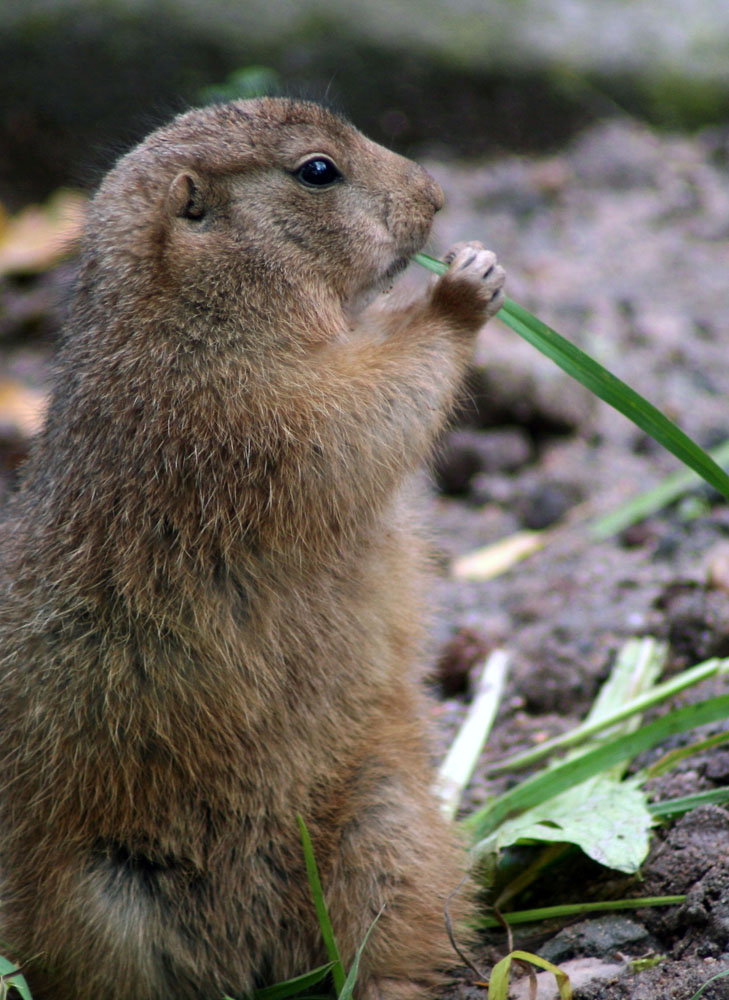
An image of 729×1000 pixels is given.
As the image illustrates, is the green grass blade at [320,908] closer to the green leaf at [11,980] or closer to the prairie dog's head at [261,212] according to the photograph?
the green leaf at [11,980]

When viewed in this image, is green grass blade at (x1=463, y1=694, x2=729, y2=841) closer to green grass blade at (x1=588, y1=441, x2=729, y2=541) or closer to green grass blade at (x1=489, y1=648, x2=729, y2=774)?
green grass blade at (x1=489, y1=648, x2=729, y2=774)

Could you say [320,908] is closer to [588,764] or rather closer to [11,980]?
[11,980]

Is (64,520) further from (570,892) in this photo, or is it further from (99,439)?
(570,892)

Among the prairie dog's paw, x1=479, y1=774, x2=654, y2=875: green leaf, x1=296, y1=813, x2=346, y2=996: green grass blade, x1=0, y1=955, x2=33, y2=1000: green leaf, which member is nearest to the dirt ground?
x1=479, y1=774, x2=654, y2=875: green leaf

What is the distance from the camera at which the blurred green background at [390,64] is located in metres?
9.70

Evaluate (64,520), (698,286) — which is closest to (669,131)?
(698,286)

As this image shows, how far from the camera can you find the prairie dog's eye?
3986mm

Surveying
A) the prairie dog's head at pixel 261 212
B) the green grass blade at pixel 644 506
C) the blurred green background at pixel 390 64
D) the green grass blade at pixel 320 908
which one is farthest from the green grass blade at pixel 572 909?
the blurred green background at pixel 390 64

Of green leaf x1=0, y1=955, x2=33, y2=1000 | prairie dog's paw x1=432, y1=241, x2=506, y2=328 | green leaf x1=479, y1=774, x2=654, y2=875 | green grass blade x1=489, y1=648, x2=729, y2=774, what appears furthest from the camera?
green grass blade x1=489, y1=648, x2=729, y2=774

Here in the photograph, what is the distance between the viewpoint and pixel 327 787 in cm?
369

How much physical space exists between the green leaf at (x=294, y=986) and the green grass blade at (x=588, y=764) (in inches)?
32.9

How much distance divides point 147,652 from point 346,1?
7834mm

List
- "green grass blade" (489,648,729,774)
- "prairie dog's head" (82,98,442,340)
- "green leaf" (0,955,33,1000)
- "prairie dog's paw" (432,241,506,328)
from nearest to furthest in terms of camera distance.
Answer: "green leaf" (0,955,33,1000)
"prairie dog's head" (82,98,442,340)
"prairie dog's paw" (432,241,506,328)
"green grass blade" (489,648,729,774)

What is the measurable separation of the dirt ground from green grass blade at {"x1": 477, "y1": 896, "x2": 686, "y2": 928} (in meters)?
0.04
